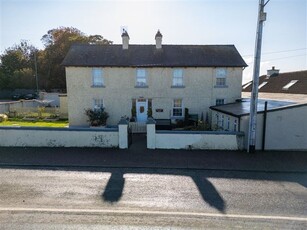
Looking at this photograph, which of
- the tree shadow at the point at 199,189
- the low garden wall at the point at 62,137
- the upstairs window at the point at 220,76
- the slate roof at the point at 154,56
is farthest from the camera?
A: the upstairs window at the point at 220,76

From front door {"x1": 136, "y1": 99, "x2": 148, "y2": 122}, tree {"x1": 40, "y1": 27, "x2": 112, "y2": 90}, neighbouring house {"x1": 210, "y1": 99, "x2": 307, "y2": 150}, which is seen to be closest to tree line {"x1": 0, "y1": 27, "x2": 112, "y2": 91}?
tree {"x1": 40, "y1": 27, "x2": 112, "y2": 90}

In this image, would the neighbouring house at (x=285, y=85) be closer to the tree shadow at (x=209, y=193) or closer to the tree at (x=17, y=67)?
the tree shadow at (x=209, y=193)

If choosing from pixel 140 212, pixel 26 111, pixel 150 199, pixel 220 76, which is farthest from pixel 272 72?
pixel 26 111

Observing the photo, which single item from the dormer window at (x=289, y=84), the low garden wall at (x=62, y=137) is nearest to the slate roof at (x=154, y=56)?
the low garden wall at (x=62, y=137)

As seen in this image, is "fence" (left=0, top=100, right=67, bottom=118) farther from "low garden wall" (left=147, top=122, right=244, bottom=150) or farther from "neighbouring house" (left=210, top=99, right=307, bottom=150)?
"neighbouring house" (left=210, top=99, right=307, bottom=150)

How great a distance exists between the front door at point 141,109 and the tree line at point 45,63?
3006cm

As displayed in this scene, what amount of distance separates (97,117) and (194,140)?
31.4 ft

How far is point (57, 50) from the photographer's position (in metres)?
48.4

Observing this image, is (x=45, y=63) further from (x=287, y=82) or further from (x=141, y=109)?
(x=287, y=82)

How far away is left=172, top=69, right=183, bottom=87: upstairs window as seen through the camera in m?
19.2

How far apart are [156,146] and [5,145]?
8384mm

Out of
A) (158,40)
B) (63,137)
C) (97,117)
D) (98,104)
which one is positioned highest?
(158,40)

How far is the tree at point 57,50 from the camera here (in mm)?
47231

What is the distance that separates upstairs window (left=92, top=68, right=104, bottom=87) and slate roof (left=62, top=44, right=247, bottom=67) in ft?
1.56
